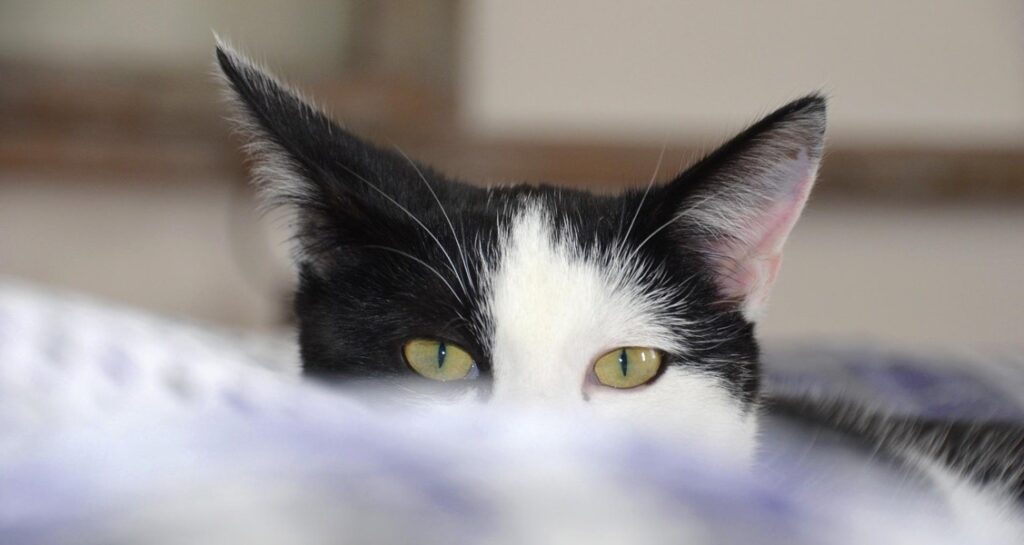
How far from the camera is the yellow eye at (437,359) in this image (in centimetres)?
66

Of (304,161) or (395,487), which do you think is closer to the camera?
(395,487)

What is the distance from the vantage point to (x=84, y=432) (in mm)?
297

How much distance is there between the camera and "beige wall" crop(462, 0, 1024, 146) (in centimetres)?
206

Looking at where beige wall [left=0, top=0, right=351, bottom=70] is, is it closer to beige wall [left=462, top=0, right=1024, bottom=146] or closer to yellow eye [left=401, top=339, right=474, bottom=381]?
beige wall [left=462, top=0, right=1024, bottom=146]

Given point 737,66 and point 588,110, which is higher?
point 737,66

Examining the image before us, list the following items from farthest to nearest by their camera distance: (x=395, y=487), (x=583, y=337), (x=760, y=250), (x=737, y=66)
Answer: (x=737, y=66) → (x=760, y=250) → (x=583, y=337) → (x=395, y=487)

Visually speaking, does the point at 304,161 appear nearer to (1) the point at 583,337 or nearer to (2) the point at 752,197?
(1) the point at 583,337

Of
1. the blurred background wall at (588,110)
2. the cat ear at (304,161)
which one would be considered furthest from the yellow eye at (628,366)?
the blurred background wall at (588,110)

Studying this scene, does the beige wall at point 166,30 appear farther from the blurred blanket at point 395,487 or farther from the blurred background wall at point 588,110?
the blurred blanket at point 395,487

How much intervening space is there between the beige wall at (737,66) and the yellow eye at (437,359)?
1441 millimetres

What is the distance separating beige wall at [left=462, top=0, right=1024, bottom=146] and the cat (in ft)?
4.32

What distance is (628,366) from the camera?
2.28ft

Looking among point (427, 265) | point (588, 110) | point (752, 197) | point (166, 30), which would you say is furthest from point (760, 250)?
point (166, 30)

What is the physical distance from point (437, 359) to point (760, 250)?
0.30m
